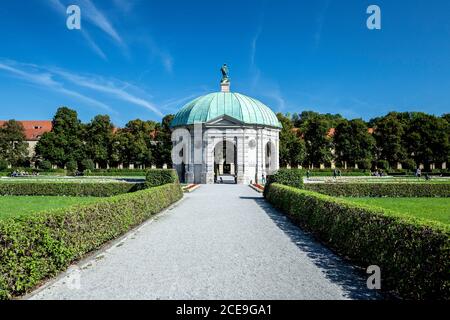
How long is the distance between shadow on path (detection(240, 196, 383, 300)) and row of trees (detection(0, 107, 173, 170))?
5976 centimetres

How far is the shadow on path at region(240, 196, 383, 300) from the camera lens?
6.80m

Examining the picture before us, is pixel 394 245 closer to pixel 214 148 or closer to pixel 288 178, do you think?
pixel 288 178

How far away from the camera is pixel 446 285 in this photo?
5.42m

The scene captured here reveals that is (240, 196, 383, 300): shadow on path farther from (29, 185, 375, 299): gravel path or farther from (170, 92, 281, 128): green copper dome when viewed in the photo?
(170, 92, 281, 128): green copper dome

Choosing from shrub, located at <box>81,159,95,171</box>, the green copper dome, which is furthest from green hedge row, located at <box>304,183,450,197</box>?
shrub, located at <box>81,159,95,171</box>

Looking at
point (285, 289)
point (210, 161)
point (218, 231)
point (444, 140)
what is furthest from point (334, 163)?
point (285, 289)

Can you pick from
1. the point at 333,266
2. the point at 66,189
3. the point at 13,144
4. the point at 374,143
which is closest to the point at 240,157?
the point at 66,189

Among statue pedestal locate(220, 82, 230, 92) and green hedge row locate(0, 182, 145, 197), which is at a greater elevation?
statue pedestal locate(220, 82, 230, 92)

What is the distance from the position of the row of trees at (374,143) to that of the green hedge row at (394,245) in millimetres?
58956

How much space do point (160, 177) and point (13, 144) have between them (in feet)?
217

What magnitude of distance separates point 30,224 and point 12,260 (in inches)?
38.7

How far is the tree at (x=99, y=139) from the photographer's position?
7106cm

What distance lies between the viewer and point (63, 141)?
226ft
